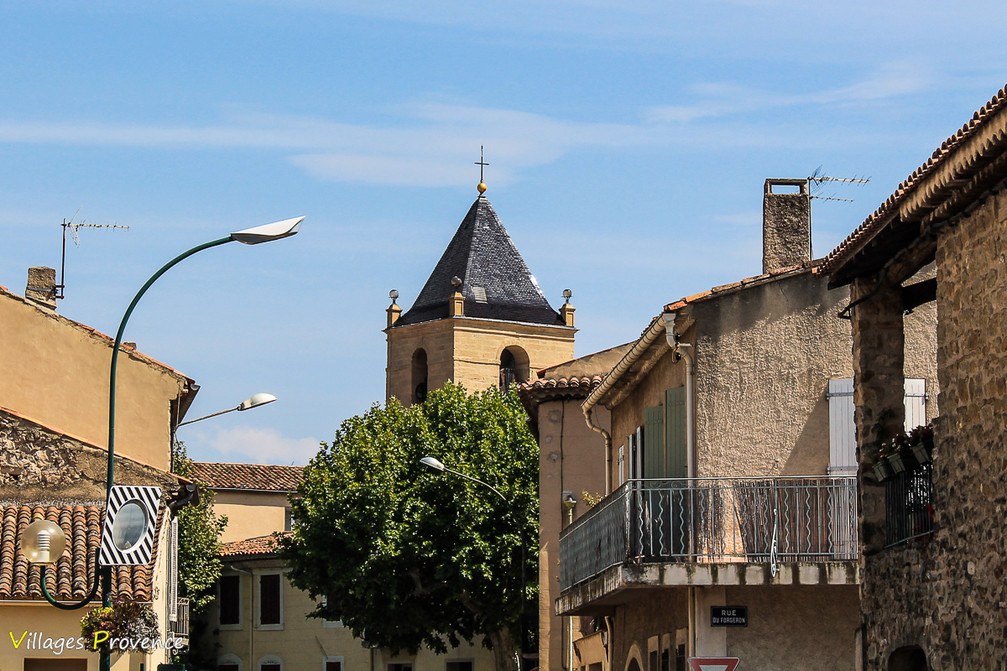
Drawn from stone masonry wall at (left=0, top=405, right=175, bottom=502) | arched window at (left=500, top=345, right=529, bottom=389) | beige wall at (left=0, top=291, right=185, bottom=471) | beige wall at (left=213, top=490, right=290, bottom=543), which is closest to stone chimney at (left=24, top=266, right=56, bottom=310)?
beige wall at (left=0, top=291, right=185, bottom=471)

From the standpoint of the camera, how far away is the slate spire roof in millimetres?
87188

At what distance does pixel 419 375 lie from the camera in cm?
8669

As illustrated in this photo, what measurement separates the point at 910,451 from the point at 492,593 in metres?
32.0

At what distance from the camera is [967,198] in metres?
13.4

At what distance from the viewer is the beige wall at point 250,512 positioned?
69812 millimetres

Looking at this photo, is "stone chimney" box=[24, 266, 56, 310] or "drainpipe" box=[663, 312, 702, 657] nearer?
"drainpipe" box=[663, 312, 702, 657]

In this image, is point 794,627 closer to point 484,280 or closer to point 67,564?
point 67,564

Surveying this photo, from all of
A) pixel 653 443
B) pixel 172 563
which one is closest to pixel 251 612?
pixel 172 563

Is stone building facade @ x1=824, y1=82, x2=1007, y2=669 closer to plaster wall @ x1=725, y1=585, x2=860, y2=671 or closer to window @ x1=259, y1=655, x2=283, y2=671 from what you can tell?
plaster wall @ x1=725, y1=585, x2=860, y2=671

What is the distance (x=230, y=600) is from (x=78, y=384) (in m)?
32.7

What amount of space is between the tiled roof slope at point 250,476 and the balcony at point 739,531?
50122 mm

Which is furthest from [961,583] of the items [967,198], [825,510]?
[825,510]

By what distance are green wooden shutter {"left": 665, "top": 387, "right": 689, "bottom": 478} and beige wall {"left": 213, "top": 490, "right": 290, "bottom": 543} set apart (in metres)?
49.0

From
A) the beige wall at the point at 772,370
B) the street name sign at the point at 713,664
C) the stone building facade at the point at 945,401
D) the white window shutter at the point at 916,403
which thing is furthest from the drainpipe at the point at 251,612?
the stone building facade at the point at 945,401
